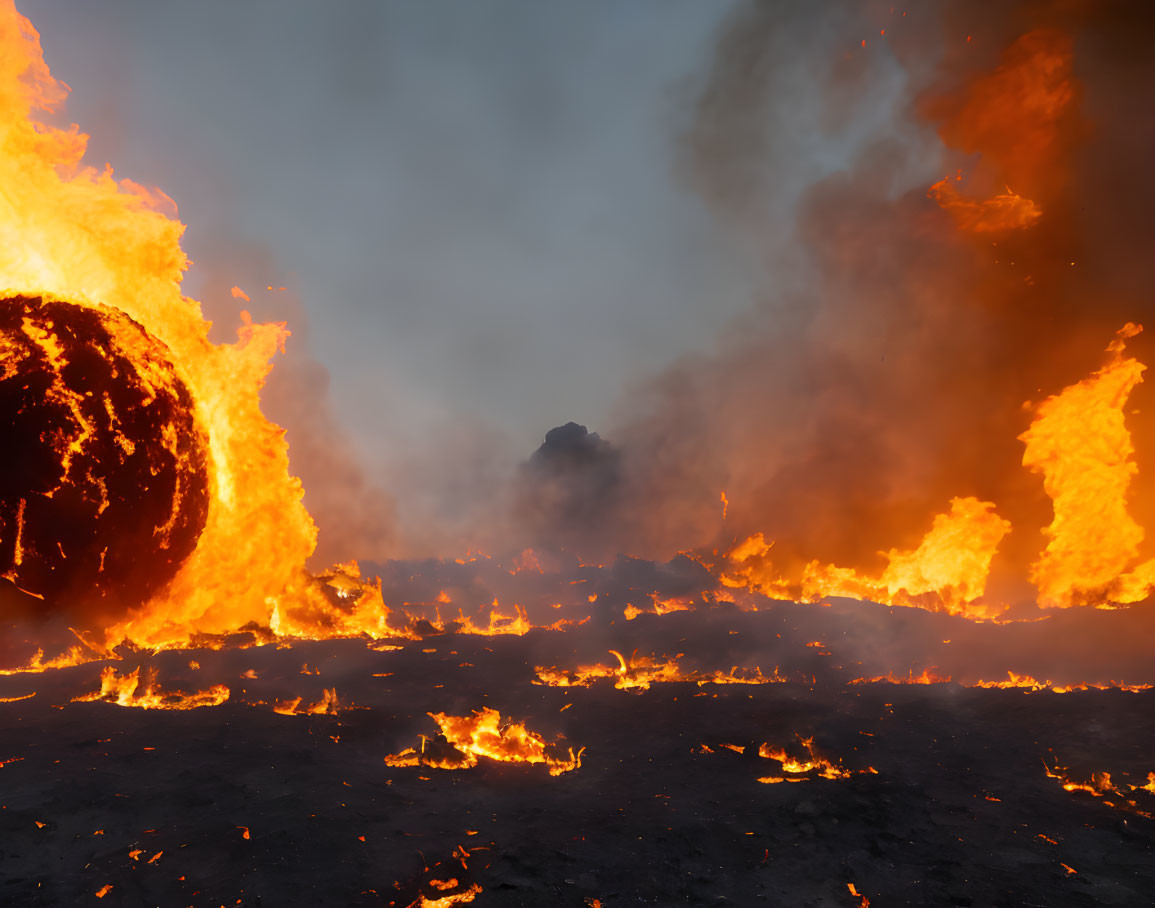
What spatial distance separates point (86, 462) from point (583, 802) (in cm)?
889

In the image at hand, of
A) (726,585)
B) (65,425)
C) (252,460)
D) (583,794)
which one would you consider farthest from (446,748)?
(726,585)

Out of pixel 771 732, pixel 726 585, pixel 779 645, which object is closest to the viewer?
pixel 771 732

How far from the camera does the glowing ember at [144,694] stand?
34.0ft

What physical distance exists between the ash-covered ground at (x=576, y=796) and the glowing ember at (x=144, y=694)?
0.84 ft

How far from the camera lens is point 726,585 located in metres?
27.7

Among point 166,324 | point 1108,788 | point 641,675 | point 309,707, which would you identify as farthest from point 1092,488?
point 166,324

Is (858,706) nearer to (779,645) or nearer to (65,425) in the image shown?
(779,645)

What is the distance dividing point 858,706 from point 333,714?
390 inches

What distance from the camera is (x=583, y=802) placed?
8.20m

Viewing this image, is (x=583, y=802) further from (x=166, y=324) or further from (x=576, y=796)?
(x=166, y=324)

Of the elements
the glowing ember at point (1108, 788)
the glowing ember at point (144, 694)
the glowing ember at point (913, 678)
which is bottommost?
the glowing ember at point (1108, 788)

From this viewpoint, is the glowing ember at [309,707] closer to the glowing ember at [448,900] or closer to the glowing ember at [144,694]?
the glowing ember at [144,694]

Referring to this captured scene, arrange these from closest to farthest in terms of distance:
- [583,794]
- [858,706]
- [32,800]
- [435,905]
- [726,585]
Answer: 1. [435,905]
2. [32,800]
3. [583,794]
4. [858,706]
5. [726,585]

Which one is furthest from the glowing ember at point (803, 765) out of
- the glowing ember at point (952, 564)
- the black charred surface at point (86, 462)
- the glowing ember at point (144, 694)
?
the glowing ember at point (952, 564)
